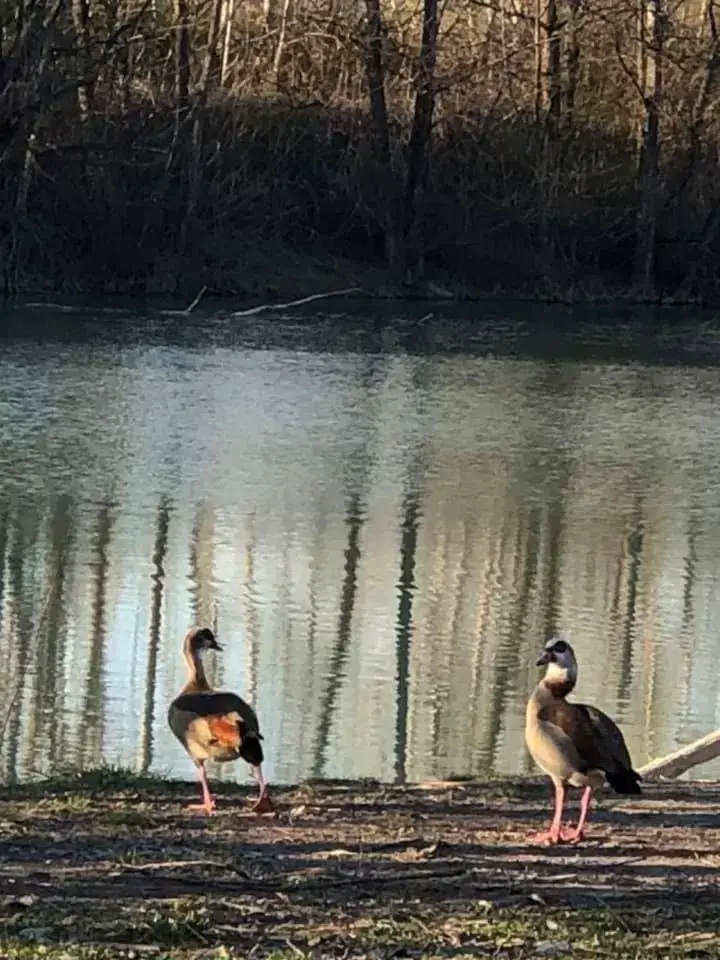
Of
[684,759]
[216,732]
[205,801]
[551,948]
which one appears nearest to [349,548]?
[684,759]

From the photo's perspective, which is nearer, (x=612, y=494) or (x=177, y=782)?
(x=177, y=782)

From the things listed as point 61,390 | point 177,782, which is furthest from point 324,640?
point 61,390

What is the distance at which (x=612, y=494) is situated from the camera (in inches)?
653

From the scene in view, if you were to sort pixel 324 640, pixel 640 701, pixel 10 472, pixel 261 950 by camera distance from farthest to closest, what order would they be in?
1. pixel 10 472
2. pixel 324 640
3. pixel 640 701
4. pixel 261 950

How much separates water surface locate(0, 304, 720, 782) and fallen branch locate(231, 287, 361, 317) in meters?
6.10

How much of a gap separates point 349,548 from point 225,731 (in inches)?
300

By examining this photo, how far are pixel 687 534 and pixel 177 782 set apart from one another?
852 centimetres

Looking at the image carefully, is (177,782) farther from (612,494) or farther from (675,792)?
(612,494)

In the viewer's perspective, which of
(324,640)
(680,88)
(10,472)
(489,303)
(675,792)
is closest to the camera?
(675,792)

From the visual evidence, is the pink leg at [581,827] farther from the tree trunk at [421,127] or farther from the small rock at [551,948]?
the tree trunk at [421,127]

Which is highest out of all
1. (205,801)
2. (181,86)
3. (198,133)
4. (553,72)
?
(553,72)

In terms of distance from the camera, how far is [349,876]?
5113 millimetres

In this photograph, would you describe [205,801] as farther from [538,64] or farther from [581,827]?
[538,64]

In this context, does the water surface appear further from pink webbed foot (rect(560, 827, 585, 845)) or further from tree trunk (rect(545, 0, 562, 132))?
tree trunk (rect(545, 0, 562, 132))
